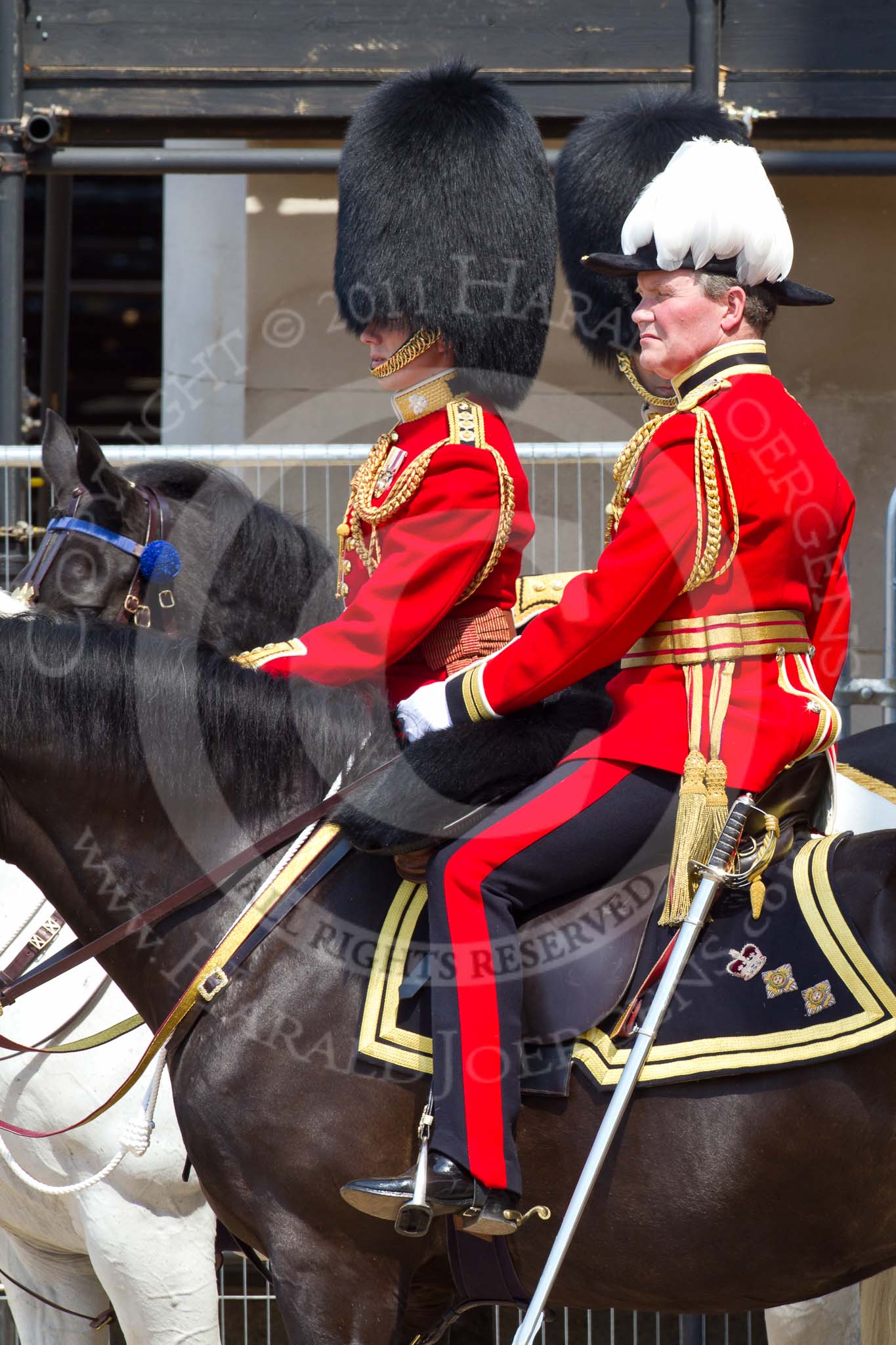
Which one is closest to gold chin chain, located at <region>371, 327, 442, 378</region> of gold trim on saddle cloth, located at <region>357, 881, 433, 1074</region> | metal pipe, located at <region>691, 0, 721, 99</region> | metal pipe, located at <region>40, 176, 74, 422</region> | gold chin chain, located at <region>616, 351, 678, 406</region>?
gold chin chain, located at <region>616, 351, 678, 406</region>

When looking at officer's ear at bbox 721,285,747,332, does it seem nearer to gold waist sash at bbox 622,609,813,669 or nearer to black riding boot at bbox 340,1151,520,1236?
gold waist sash at bbox 622,609,813,669

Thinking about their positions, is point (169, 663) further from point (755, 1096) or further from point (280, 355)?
point (280, 355)

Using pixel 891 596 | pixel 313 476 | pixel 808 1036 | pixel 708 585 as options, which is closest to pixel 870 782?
pixel 891 596

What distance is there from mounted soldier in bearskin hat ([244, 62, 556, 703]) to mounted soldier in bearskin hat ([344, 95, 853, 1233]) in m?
0.37

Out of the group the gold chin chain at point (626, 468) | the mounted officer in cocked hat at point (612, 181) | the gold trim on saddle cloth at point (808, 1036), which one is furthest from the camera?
the mounted officer in cocked hat at point (612, 181)

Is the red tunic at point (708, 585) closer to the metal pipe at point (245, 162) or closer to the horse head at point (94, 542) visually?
the horse head at point (94, 542)

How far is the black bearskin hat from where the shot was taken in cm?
438

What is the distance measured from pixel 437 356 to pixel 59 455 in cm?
116

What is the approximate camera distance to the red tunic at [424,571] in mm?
3229

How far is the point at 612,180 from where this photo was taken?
4387mm

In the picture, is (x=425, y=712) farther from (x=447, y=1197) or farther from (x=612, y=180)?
(x=612, y=180)

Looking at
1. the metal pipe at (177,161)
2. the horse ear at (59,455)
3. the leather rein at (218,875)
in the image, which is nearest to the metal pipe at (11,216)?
the metal pipe at (177,161)

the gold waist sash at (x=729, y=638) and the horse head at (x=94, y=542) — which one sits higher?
the horse head at (x=94, y=542)

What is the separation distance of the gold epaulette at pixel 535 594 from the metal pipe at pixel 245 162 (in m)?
2.94
